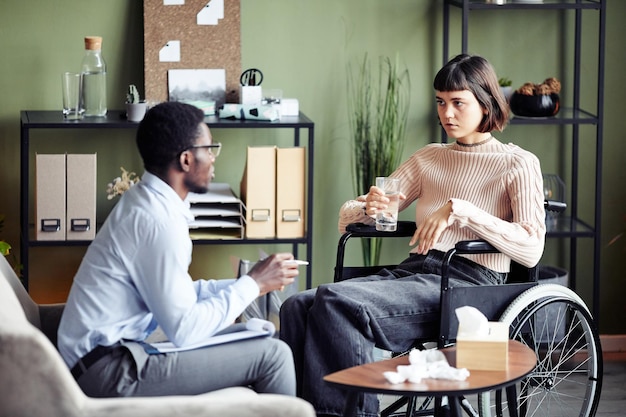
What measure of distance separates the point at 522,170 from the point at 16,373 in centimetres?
166

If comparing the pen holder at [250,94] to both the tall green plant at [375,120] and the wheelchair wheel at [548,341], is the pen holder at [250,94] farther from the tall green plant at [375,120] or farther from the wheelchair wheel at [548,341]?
the wheelchair wheel at [548,341]

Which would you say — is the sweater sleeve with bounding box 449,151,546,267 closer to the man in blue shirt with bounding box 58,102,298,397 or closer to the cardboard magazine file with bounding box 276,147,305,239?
the man in blue shirt with bounding box 58,102,298,397

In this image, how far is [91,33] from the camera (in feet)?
13.3

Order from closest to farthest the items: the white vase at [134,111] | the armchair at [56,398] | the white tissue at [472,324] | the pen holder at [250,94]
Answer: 1. the armchair at [56,398]
2. the white tissue at [472,324]
3. the white vase at [134,111]
4. the pen holder at [250,94]

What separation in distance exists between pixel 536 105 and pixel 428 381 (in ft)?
6.34

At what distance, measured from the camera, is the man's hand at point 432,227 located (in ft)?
9.78

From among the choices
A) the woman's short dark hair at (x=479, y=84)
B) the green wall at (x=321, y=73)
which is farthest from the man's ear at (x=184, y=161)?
the green wall at (x=321, y=73)

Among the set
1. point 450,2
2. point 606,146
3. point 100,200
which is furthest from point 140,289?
point 606,146

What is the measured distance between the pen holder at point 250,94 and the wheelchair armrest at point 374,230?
89 centimetres

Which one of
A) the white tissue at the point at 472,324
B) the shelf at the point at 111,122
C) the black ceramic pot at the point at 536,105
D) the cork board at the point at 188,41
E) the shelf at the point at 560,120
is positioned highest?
the cork board at the point at 188,41

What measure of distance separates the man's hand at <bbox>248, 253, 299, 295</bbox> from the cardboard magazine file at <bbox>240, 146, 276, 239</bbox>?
4.48ft

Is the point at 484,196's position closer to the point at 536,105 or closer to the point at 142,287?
the point at 536,105

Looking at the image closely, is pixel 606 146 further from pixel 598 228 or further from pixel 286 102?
pixel 286 102

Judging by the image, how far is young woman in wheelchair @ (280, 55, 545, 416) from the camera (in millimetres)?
2881
